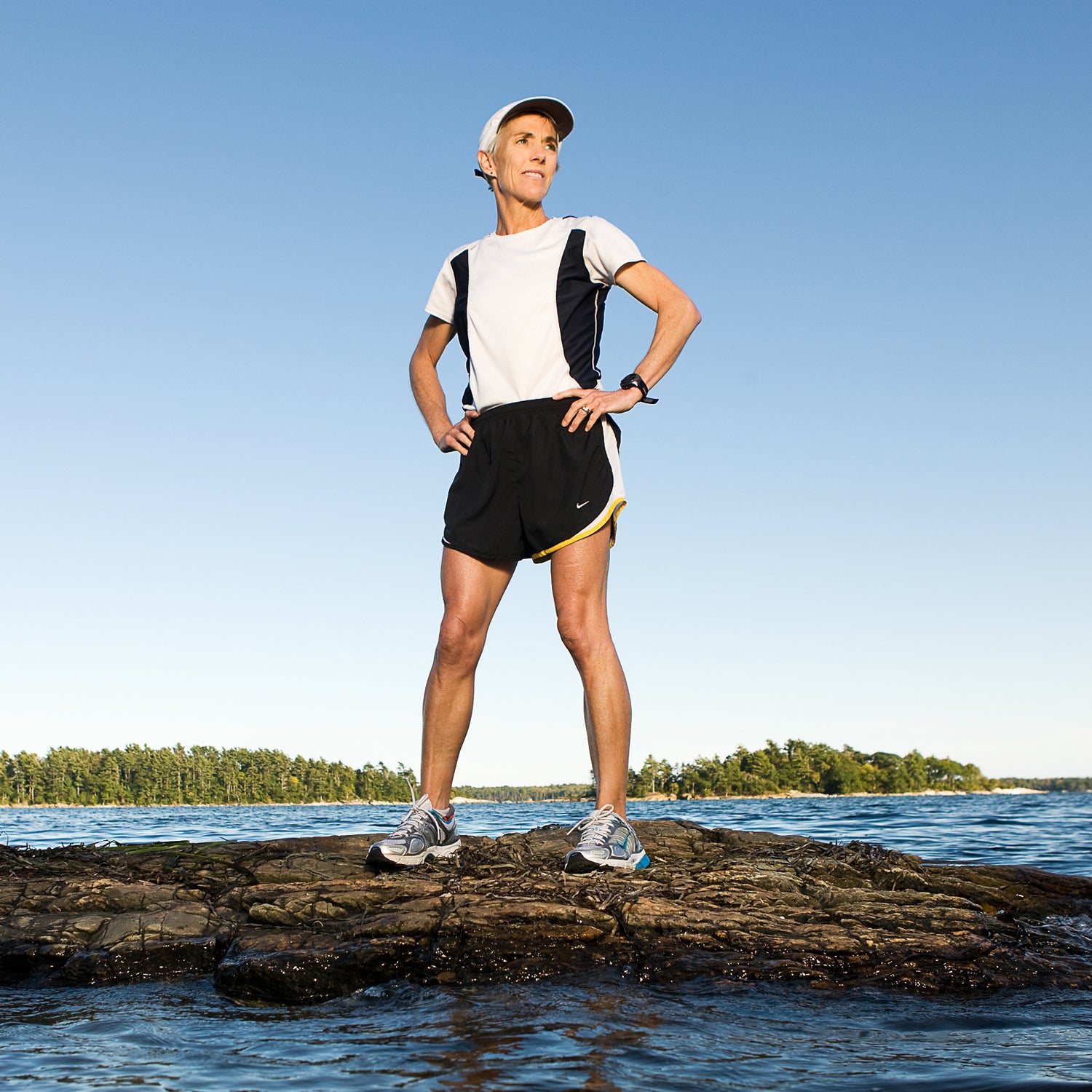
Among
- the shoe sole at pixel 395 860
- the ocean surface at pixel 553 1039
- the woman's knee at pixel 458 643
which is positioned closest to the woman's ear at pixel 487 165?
the woman's knee at pixel 458 643

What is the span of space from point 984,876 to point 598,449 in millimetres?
2800

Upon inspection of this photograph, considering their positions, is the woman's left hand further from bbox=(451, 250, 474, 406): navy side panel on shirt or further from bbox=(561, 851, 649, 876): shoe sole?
bbox=(561, 851, 649, 876): shoe sole

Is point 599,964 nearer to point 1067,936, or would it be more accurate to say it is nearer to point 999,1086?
point 999,1086

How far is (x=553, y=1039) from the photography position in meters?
2.32

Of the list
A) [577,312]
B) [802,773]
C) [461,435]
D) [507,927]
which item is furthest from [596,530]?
[802,773]

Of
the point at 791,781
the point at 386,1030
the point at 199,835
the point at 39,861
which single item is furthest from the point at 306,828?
the point at 791,781

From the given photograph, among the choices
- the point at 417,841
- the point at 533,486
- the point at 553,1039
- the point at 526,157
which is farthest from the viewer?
the point at 526,157

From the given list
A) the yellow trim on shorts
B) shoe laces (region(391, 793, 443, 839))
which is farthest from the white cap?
shoe laces (region(391, 793, 443, 839))

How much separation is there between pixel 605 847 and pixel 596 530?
1.24 meters

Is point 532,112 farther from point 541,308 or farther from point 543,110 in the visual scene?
point 541,308

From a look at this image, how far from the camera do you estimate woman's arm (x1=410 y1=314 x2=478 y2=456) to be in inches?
183

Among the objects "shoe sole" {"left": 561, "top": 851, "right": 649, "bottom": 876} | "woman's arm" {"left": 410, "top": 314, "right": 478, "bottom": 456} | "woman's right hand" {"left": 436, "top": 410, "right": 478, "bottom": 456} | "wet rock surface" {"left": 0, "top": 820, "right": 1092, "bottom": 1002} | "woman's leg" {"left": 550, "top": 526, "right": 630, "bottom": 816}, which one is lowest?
"wet rock surface" {"left": 0, "top": 820, "right": 1092, "bottom": 1002}

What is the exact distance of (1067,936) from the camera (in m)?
3.63

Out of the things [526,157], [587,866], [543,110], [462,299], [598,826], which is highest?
[543,110]
